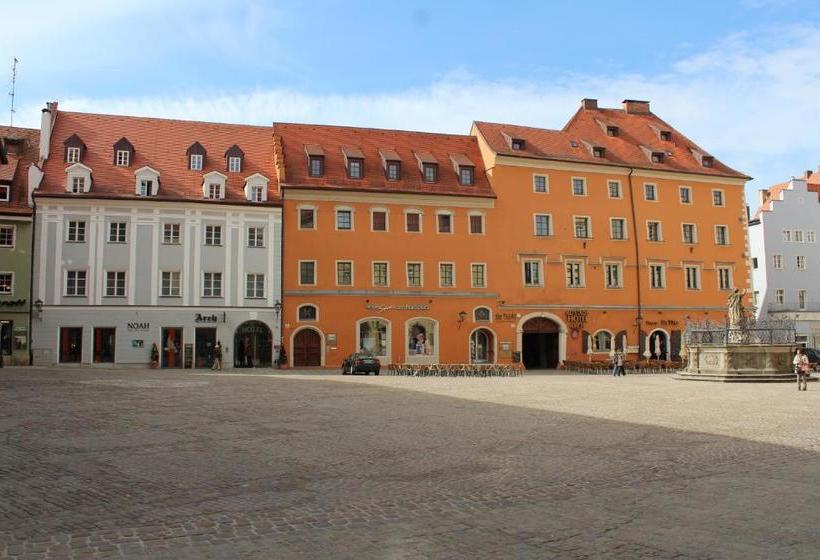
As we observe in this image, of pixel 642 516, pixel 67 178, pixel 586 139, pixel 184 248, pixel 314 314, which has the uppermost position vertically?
pixel 586 139

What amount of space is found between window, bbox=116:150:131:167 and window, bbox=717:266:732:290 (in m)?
38.6

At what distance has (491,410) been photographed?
18.6m

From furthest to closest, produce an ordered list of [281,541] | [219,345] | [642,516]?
1. [219,345]
2. [642,516]
3. [281,541]

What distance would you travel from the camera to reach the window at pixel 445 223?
47062 millimetres

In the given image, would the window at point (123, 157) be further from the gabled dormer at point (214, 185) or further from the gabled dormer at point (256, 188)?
the gabled dormer at point (256, 188)

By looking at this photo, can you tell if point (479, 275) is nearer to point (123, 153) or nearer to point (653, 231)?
point (653, 231)

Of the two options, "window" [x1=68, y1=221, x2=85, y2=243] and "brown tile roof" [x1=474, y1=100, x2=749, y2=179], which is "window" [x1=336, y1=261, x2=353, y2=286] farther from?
"window" [x1=68, y1=221, x2=85, y2=243]

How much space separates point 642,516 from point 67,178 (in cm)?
4098

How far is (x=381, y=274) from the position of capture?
45.7 meters

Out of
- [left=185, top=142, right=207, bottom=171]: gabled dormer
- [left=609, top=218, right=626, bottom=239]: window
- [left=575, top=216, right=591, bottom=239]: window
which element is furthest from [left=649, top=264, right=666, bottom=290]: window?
[left=185, top=142, right=207, bottom=171]: gabled dormer

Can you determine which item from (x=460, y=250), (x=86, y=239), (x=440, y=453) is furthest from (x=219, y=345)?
(x=440, y=453)

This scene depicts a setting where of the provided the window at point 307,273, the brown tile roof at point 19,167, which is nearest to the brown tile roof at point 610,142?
the window at point 307,273

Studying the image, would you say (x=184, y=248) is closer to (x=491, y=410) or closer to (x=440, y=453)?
(x=491, y=410)

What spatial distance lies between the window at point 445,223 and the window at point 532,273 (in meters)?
5.34
